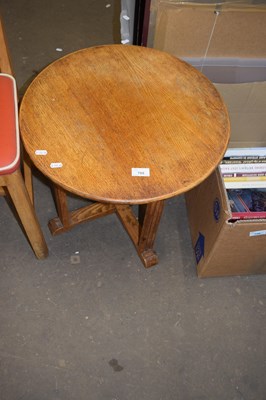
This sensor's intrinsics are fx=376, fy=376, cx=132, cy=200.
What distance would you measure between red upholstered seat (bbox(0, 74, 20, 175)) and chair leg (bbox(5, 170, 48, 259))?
4 cm

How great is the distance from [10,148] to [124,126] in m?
0.33

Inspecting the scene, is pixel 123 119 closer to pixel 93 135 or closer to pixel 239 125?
pixel 93 135

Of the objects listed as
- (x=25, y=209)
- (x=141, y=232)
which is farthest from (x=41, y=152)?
(x=141, y=232)

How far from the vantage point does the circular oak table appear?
970mm

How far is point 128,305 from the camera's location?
145 cm

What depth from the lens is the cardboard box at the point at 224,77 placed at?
1243mm

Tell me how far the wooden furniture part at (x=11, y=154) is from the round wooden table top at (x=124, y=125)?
0.23ft

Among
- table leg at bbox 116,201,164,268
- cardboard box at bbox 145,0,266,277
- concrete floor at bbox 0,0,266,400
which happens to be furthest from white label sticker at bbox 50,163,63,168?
concrete floor at bbox 0,0,266,400

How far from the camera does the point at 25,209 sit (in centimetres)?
123

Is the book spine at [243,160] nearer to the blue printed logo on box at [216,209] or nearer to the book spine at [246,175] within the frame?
the book spine at [246,175]

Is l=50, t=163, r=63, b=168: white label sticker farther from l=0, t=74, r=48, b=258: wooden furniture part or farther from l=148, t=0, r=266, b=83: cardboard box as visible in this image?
l=148, t=0, r=266, b=83: cardboard box

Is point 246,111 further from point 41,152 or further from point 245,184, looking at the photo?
point 41,152

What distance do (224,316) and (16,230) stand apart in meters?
0.92

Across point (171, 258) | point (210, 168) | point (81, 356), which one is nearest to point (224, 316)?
point (171, 258)
